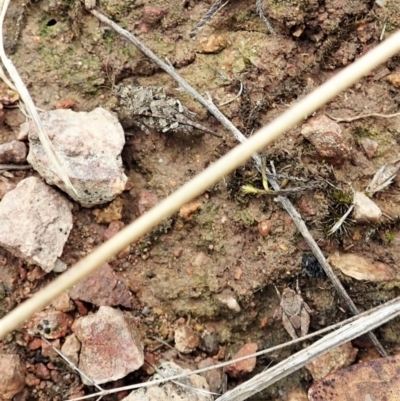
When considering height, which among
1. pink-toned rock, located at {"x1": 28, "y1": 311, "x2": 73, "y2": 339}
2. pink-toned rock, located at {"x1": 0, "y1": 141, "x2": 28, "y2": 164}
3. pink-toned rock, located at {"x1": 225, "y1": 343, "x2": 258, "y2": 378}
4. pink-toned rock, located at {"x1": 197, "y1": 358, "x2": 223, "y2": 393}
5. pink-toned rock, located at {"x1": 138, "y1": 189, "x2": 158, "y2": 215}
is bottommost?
pink-toned rock, located at {"x1": 197, "y1": 358, "x2": 223, "y2": 393}

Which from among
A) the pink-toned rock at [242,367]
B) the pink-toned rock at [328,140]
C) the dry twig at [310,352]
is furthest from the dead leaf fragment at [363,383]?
the pink-toned rock at [328,140]

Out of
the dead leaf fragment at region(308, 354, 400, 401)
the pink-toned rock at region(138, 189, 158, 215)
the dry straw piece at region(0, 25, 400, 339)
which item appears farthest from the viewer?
the pink-toned rock at region(138, 189, 158, 215)

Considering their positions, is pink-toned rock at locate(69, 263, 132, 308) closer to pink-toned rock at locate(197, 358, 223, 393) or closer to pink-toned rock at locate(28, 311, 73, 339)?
pink-toned rock at locate(28, 311, 73, 339)

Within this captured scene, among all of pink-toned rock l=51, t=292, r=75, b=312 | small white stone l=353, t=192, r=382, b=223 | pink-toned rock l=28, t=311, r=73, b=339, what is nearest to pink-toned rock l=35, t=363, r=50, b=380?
pink-toned rock l=28, t=311, r=73, b=339

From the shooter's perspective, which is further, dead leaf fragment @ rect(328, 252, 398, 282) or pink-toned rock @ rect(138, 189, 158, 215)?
pink-toned rock @ rect(138, 189, 158, 215)

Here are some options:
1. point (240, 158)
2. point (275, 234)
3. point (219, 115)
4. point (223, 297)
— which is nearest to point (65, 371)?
point (223, 297)

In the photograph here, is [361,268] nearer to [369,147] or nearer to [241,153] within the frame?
[369,147]

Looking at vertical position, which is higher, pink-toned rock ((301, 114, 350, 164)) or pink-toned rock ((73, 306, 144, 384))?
pink-toned rock ((301, 114, 350, 164))

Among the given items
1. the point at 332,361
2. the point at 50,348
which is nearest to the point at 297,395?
the point at 332,361
